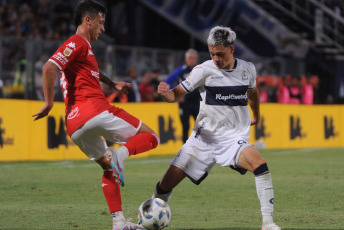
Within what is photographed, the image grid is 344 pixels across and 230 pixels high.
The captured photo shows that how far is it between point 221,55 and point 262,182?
1.28 meters

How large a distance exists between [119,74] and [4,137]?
5.02m

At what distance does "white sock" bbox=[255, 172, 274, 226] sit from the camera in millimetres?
7137

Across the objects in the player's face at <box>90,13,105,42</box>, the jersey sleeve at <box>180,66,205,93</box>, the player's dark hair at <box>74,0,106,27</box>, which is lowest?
the jersey sleeve at <box>180,66,205,93</box>

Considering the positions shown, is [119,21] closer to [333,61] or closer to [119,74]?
[333,61]

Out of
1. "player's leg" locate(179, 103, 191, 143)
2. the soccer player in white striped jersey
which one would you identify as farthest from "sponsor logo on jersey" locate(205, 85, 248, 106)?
"player's leg" locate(179, 103, 191, 143)

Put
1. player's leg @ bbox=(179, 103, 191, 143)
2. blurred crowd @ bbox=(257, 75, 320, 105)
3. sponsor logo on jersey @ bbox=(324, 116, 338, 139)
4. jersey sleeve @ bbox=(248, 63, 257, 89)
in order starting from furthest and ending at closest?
blurred crowd @ bbox=(257, 75, 320, 105), sponsor logo on jersey @ bbox=(324, 116, 338, 139), player's leg @ bbox=(179, 103, 191, 143), jersey sleeve @ bbox=(248, 63, 257, 89)

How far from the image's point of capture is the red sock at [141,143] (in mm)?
7227

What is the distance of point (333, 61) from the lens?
2836cm

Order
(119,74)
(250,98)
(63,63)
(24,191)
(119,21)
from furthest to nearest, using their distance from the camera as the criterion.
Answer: (119,21) → (119,74) → (24,191) → (250,98) → (63,63)

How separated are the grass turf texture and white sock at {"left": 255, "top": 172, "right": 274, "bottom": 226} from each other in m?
0.61

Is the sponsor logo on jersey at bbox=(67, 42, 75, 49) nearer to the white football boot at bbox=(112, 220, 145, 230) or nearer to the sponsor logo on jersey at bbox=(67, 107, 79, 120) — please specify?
the sponsor logo on jersey at bbox=(67, 107, 79, 120)

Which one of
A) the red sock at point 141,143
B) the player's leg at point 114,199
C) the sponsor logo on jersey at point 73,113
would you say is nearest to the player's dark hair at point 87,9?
the sponsor logo on jersey at point 73,113

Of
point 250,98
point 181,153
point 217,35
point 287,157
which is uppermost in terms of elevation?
point 217,35

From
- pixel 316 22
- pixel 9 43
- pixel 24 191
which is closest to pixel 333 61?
pixel 316 22
